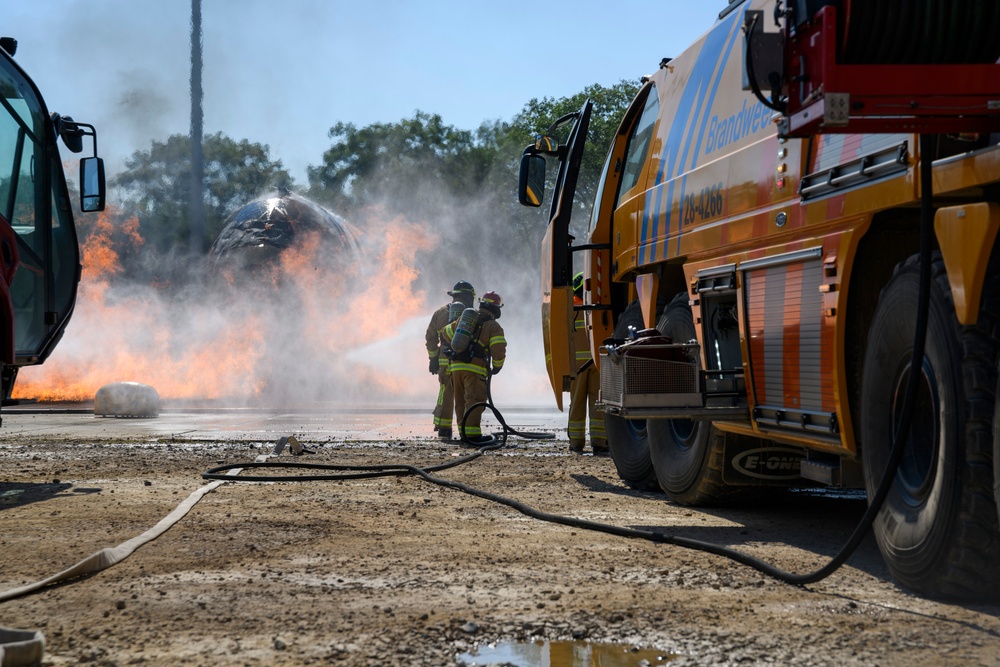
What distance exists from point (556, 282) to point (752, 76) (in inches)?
191

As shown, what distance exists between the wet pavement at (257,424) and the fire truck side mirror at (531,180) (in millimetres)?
5509

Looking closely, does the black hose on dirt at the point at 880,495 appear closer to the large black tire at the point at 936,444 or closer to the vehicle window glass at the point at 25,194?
the large black tire at the point at 936,444

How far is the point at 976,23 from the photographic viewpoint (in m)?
3.87

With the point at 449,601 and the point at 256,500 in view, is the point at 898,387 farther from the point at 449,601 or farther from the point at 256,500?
the point at 256,500

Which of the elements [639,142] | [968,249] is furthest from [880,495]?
[639,142]

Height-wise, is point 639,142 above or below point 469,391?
above

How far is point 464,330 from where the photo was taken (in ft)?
A: 44.7

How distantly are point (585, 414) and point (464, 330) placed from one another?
8.45 feet

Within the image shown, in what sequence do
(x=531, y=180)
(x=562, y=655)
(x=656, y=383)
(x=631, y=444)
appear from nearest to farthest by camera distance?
(x=562, y=655)
(x=656, y=383)
(x=631, y=444)
(x=531, y=180)

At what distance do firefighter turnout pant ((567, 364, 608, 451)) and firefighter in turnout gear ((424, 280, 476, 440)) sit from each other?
8.18 feet

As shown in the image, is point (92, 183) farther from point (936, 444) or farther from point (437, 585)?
point (936, 444)

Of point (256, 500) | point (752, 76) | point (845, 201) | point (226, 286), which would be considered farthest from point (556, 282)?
point (226, 286)

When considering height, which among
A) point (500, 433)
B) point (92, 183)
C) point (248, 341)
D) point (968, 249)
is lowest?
point (500, 433)

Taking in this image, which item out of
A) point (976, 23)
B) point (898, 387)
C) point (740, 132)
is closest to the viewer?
point (976, 23)
